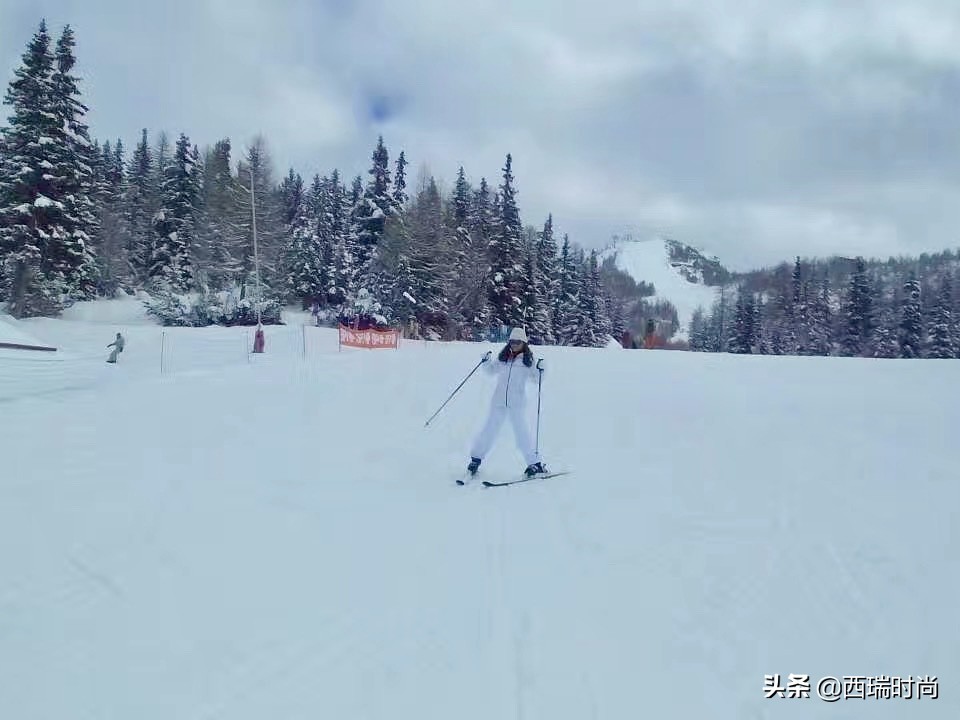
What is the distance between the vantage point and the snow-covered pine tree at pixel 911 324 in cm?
4791

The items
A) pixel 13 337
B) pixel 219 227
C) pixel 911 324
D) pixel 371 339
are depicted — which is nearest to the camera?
pixel 13 337

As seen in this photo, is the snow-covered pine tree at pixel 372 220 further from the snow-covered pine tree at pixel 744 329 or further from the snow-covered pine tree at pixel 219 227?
the snow-covered pine tree at pixel 744 329

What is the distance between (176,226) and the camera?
159 ft

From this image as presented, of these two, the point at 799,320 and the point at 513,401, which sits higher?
the point at 799,320

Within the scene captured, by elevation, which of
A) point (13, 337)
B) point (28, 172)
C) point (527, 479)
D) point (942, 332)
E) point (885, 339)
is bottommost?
point (527, 479)

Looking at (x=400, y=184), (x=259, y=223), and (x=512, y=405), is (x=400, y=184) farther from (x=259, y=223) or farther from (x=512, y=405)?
(x=512, y=405)

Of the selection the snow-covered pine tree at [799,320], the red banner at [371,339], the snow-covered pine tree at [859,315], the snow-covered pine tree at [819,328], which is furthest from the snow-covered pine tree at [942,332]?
the red banner at [371,339]

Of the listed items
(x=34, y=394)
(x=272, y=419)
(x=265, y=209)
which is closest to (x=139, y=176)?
(x=265, y=209)

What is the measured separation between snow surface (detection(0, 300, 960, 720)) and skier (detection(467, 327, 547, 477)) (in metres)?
0.46

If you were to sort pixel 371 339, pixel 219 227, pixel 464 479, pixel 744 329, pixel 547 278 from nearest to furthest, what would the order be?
pixel 464 479 < pixel 371 339 < pixel 219 227 < pixel 547 278 < pixel 744 329

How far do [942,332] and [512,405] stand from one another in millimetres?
54435

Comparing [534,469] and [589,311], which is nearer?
[534,469]

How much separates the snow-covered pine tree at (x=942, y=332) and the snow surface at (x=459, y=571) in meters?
47.8

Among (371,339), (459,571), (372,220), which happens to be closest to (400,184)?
(372,220)
